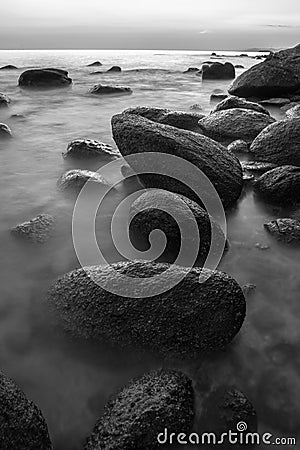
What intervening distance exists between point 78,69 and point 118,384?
23.0m

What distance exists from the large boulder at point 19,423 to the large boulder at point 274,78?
12130mm

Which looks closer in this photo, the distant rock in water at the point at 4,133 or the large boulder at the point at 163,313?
the large boulder at the point at 163,313

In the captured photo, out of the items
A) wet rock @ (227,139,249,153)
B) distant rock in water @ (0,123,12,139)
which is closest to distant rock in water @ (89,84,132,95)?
distant rock in water @ (0,123,12,139)

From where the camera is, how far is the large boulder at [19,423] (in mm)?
1950

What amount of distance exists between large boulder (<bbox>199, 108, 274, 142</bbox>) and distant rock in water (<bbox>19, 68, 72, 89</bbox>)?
9.97 m

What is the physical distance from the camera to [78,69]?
2281 centimetres

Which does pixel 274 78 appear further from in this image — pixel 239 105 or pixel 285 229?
pixel 285 229

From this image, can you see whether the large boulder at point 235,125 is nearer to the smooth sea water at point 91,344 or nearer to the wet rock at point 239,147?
the wet rock at point 239,147

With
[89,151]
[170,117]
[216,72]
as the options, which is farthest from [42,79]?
[89,151]

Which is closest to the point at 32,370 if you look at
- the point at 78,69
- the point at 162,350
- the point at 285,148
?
the point at 162,350

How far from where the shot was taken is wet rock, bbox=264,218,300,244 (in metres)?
4.09

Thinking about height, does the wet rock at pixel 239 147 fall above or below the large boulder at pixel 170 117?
below

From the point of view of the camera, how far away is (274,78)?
12.1 meters

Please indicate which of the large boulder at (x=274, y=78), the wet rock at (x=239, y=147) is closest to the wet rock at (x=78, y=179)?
the wet rock at (x=239, y=147)
